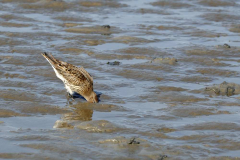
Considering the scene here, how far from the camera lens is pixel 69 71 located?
12109 mm

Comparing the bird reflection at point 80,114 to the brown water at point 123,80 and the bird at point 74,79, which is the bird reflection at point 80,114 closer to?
the brown water at point 123,80

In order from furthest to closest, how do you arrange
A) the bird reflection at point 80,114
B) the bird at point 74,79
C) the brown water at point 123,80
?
the bird at point 74,79 < the bird reflection at point 80,114 < the brown water at point 123,80

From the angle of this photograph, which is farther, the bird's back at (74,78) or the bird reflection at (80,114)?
the bird's back at (74,78)

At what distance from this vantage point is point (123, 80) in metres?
13.5

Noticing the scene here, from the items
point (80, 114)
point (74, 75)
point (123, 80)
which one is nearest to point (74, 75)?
point (74, 75)

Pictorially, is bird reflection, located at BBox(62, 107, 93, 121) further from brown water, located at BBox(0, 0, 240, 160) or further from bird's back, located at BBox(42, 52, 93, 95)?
bird's back, located at BBox(42, 52, 93, 95)

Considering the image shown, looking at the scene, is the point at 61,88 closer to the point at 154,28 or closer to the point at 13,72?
the point at 13,72

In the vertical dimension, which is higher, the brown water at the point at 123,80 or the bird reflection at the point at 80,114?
the brown water at the point at 123,80

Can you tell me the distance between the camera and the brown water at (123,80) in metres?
9.09

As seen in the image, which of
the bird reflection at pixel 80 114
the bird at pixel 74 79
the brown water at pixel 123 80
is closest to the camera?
the brown water at pixel 123 80

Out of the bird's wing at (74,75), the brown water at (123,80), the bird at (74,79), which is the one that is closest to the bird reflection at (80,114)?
the brown water at (123,80)

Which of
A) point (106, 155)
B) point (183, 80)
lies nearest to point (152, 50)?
point (183, 80)

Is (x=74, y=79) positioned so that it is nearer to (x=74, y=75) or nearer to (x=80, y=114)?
(x=74, y=75)

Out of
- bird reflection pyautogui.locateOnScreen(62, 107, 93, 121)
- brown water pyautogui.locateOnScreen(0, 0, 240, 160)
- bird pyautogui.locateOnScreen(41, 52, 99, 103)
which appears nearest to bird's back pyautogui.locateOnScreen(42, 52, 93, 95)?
bird pyautogui.locateOnScreen(41, 52, 99, 103)
